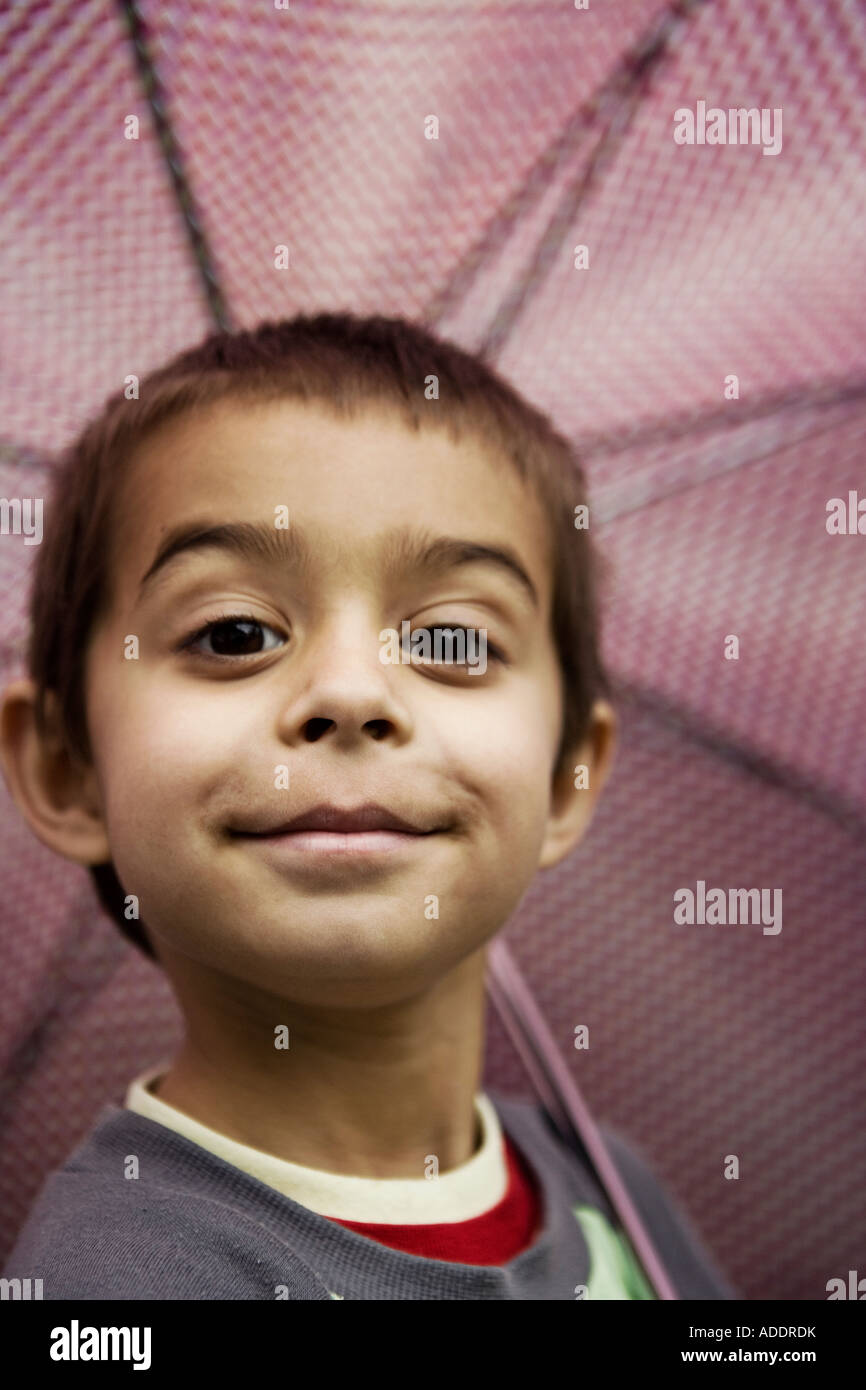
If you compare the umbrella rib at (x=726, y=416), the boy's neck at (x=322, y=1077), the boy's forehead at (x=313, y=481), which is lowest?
the boy's neck at (x=322, y=1077)

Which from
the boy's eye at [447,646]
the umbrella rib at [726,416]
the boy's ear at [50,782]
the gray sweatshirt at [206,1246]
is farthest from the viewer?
the umbrella rib at [726,416]

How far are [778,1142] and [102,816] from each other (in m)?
0.86

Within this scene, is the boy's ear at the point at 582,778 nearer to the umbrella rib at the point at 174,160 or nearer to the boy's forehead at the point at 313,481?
the boy's forehead at the point at 313,481

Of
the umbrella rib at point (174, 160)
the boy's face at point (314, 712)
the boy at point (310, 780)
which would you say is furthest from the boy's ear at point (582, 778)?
the umbrella rib at point (174, 160)

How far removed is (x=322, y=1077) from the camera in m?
1.08

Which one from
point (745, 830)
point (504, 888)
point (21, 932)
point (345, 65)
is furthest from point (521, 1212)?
point (345, 65)

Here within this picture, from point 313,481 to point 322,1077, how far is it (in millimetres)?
531

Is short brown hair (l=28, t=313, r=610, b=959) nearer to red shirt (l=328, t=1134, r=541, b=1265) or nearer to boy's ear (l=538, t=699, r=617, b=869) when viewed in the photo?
boy's ear (l=538, t=699, r=617, b=869)

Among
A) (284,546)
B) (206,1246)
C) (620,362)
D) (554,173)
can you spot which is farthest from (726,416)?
(206,1246)

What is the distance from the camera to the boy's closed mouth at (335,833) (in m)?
0.92

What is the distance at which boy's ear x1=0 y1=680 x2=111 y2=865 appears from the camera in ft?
3.75

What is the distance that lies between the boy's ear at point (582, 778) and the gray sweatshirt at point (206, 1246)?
0.39 meters

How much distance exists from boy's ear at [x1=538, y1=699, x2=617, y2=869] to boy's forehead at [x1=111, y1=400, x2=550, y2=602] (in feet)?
0.82

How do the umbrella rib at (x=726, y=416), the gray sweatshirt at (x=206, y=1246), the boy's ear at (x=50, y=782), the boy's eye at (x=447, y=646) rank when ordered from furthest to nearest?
the umbrella rib at (x=726, y=416)
the boy's ear at (x=50, y=782)
the boy's eye at (x=447, y=646)
the gray sweatshirt at (x=206, y=1246)
